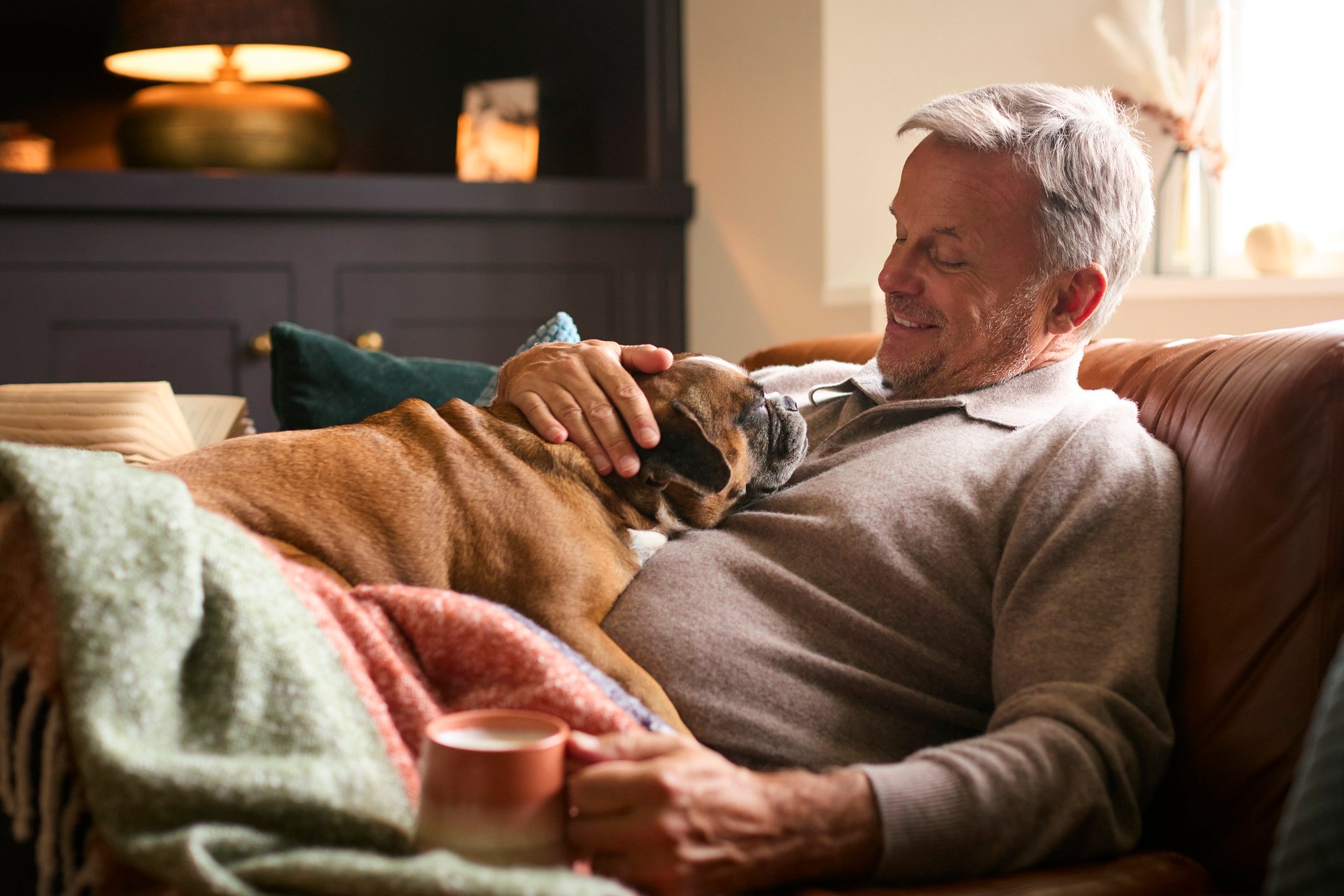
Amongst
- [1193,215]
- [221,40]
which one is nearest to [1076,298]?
[1193,215]

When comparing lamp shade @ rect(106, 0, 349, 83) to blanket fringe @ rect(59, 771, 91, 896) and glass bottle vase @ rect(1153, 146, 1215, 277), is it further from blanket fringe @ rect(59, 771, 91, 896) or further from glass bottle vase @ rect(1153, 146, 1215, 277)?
blanket fringe @ rect(59, 771, 91, 896)

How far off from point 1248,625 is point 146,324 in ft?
10.8

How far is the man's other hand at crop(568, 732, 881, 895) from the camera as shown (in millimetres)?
957

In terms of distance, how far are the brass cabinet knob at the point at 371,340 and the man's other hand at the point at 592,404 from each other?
81.4 inches

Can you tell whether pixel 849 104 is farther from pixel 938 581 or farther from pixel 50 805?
pixel 50 805

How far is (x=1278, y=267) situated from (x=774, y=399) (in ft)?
5.51

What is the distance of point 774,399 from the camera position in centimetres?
185

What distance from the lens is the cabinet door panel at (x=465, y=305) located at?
3752 mm

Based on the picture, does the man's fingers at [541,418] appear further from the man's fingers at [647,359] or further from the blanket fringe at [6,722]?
the blanket fringe at [6,722]

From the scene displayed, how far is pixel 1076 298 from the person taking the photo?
1.74m

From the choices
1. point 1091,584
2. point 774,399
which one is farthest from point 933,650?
point 774,399

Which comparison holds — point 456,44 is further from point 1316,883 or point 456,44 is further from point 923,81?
point 1316,883

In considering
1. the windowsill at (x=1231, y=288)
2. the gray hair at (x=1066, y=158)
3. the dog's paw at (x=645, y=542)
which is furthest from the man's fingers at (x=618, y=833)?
the windowsill at (x=1231, y=288)

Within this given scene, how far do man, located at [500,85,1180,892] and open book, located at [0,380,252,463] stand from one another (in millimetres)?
590
